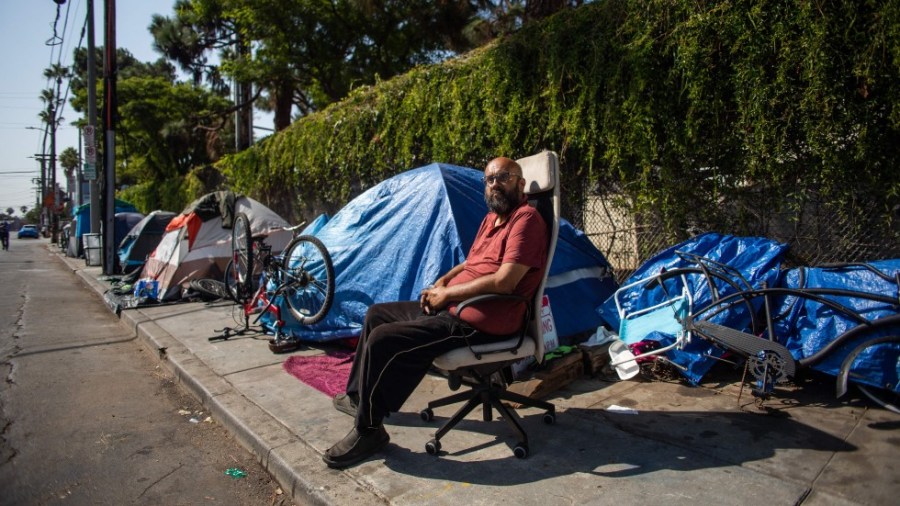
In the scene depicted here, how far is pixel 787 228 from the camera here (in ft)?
15.5

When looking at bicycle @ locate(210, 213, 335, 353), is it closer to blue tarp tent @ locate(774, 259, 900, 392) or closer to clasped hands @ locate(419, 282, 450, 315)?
clasped hands @ locate(419, 282, 450, 315)

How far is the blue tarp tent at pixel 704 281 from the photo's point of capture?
405 centimetres

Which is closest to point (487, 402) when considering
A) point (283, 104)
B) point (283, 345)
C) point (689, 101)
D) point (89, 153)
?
point (283, 345)

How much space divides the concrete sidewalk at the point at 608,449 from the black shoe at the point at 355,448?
6 cm

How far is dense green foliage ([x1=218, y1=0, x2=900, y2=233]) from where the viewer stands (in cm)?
409

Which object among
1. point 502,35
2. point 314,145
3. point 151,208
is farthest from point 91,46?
point 502,35

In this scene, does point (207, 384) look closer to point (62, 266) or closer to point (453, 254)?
point (453, 254)

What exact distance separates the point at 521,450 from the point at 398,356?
876mm

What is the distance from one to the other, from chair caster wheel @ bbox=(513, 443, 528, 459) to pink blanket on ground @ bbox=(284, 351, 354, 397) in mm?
1735

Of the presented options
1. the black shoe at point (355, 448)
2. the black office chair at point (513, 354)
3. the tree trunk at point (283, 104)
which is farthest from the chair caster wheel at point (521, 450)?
the tree trunk at point (283, 104)

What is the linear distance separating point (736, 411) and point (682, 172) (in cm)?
246

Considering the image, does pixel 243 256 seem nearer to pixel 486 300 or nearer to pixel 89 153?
pixel 486 300

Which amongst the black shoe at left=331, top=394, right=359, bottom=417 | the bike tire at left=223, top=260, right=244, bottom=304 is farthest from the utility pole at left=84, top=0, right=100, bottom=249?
the black shoe at left=331, top=394, right=359, bottom=417

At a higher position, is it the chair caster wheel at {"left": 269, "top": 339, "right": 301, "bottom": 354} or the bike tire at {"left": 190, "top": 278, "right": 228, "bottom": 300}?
the bike tire at {"left": 190, "top": 278, "right": 228, "bottom": 300}
